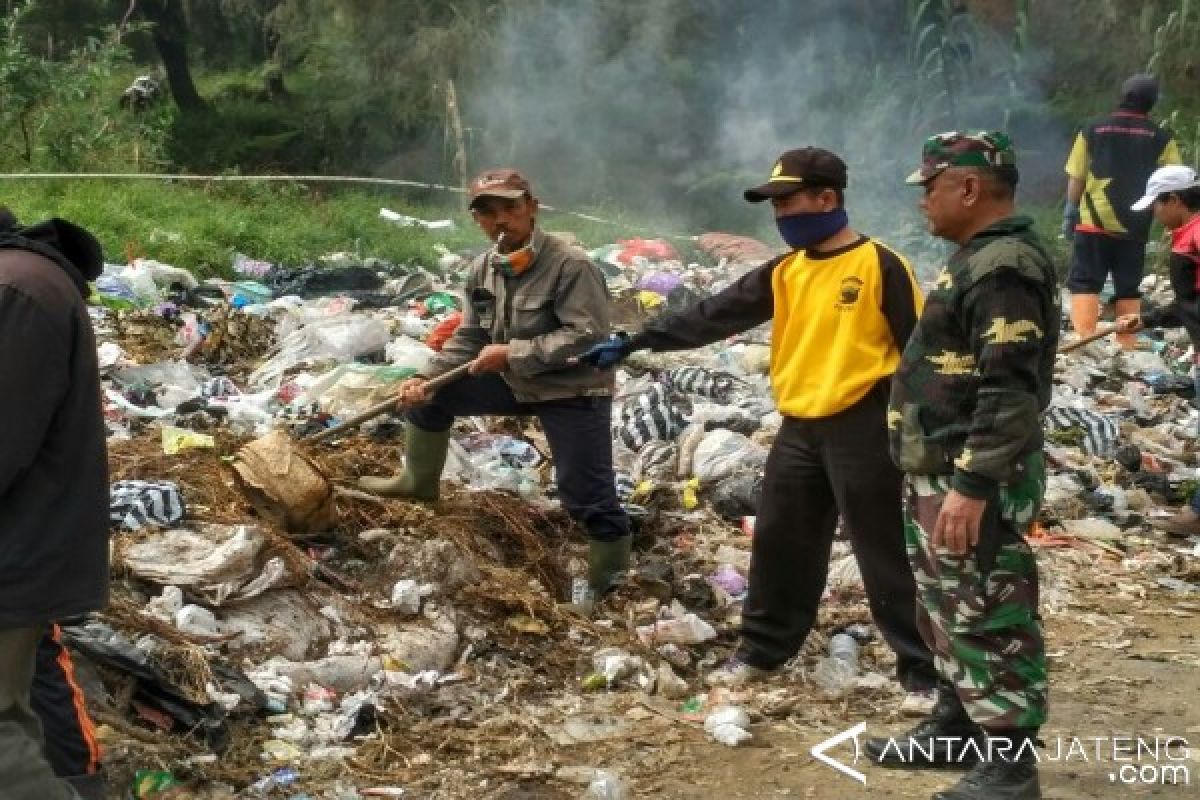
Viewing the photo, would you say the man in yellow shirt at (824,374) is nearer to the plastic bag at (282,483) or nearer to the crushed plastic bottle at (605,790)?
the crushed plastic bottle at (605,790)

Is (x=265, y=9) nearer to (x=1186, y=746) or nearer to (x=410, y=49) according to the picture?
(x=410, y=49)

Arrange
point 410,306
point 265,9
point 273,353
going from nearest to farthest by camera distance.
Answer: point 273,353
point 410,306
point 265,9

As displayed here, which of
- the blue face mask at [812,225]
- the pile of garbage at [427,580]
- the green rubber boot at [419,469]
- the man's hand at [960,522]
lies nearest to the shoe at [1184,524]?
the pile of garbage at [427,580]

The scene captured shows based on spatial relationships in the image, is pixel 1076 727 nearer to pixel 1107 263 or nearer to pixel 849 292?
pixel 849 292

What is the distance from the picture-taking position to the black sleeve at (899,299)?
3.96 meters

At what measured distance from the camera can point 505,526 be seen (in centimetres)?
532

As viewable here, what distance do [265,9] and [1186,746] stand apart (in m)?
18.5

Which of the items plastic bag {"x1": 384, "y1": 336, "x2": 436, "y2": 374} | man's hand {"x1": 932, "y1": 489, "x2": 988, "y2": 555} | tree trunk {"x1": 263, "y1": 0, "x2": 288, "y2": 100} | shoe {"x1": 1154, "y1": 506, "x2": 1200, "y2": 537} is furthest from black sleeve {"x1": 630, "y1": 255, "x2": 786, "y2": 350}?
tree trunk {"x1": 263, "y1": 0, "x2": 288, "y2": 100}

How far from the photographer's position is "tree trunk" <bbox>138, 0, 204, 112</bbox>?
770 inches

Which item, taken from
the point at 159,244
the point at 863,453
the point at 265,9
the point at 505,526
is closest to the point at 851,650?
the point at 863,453

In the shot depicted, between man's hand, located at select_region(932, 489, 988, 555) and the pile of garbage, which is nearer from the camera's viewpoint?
man's hand, located at select_region(932, 489, 988, 555)

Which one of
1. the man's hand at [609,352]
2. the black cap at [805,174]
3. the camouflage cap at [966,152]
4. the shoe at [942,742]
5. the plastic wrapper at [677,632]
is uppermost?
the camouflage cap at [966,152]

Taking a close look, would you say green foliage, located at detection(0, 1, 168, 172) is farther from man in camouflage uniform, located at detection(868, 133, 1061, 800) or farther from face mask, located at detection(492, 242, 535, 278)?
man in camouflage uniform, located at detection(868, 133, 1061, 800)

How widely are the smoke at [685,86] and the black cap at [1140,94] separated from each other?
7999 mm
